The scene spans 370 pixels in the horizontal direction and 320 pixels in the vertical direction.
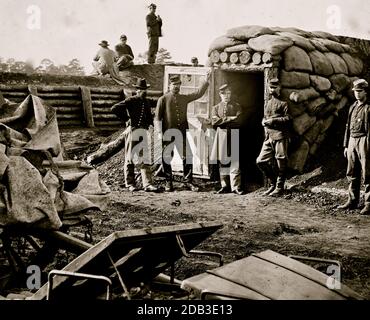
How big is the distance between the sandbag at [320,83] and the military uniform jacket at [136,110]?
292cm

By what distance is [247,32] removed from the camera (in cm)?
881

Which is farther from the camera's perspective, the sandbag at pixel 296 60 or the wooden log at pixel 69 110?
the wooden log at pixel 69 110

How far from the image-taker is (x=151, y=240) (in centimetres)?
272

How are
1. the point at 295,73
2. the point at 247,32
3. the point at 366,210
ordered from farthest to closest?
the point at 247,32
the point at 295,73
the point at 366,210

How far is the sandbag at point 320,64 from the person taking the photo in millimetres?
8945

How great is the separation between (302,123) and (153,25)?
8.20 metres

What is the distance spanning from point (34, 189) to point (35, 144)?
21.5 inches

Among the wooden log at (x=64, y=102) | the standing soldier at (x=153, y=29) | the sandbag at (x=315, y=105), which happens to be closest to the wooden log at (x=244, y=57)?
the sandbag at (x=315, y=105)

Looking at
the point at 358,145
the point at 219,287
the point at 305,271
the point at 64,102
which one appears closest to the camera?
the point at 219,287

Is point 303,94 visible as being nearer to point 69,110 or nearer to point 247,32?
point 247,32

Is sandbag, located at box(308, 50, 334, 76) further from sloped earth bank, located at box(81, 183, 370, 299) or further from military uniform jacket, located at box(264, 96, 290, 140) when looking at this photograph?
sloped earth bank, located at box(81, 183, 370, 299)

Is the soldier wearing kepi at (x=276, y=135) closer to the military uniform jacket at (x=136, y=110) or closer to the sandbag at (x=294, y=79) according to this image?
the sandbag at (x=294, y=79)

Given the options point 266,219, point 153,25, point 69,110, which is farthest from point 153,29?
point 266,219
